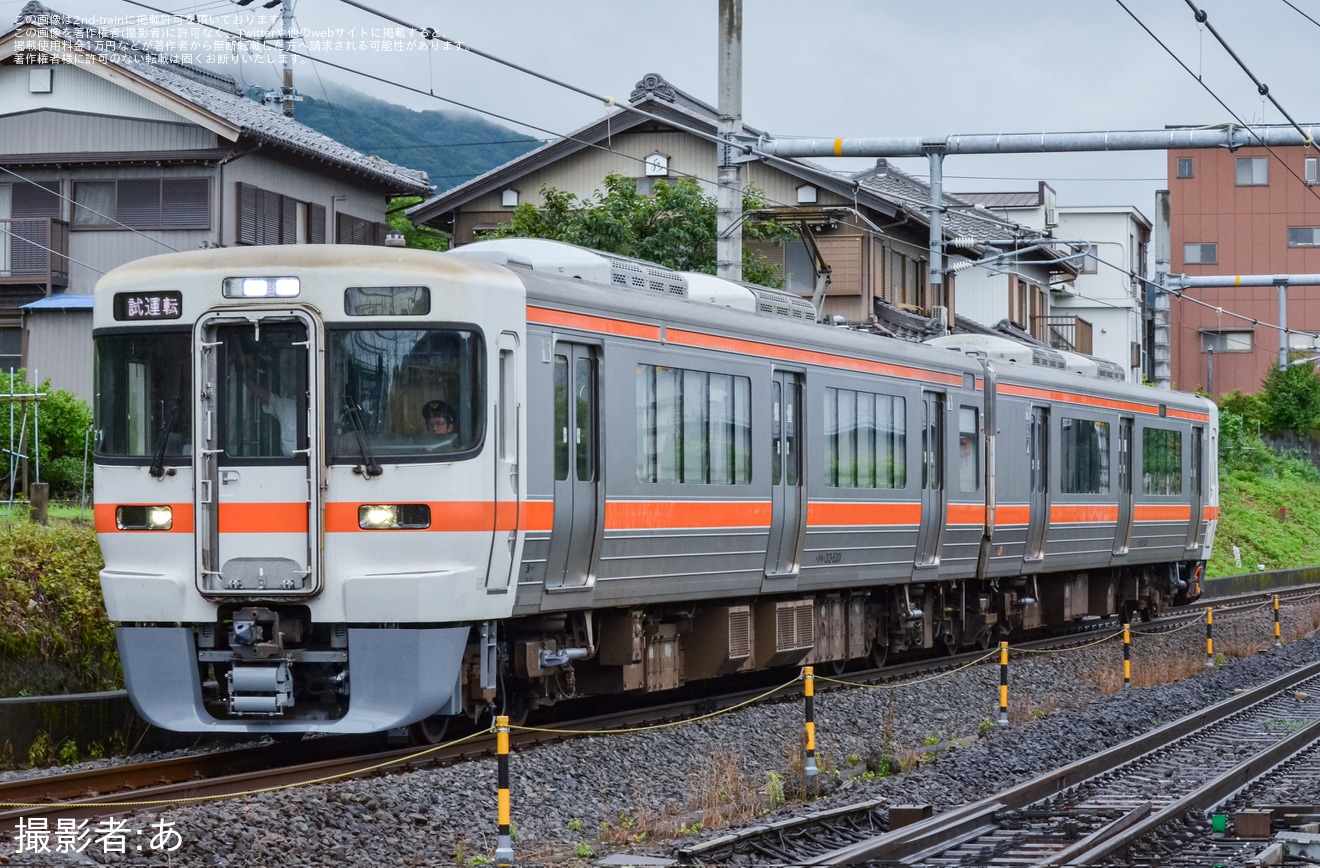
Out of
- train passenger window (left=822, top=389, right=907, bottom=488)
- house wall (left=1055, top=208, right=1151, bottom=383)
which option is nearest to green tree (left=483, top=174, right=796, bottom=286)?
train passenger window (left=822, top=389, right=907, bottom=488)

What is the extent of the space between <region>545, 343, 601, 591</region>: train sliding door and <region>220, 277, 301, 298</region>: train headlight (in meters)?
1.69

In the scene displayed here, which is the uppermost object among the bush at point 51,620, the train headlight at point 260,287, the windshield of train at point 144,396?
the train headlight at point 260,287

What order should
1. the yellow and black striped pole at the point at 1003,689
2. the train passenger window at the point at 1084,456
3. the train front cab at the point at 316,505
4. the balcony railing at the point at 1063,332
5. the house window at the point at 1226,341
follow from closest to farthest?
the train front cab at the point at 316,505 → the yellow and black striped pole at the point at 1003,689 → the train passenger window at the point at 1084,456 → the balcony railing at the point at 1063,332 → the house window at the point at 1226,341

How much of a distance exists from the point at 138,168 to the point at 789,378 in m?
15.3

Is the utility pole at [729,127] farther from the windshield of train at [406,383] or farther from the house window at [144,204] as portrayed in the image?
the house window at [144,204]

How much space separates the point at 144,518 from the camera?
33.2 ft

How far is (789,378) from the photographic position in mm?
13750

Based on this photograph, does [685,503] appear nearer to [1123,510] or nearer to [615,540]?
[615,540]

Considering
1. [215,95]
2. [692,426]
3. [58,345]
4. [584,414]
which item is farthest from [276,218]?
[584,414]

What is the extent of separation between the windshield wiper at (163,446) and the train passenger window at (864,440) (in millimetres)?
5815

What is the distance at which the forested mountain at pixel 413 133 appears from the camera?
108750 millimetres

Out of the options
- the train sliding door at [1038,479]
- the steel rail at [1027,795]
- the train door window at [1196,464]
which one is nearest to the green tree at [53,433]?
the train sliding door at [1038,479]

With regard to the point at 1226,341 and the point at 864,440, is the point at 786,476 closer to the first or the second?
the point at 864,440

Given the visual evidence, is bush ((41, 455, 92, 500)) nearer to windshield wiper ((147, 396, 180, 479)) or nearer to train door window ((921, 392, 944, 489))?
train door window ((921, 392, 944, 489))
